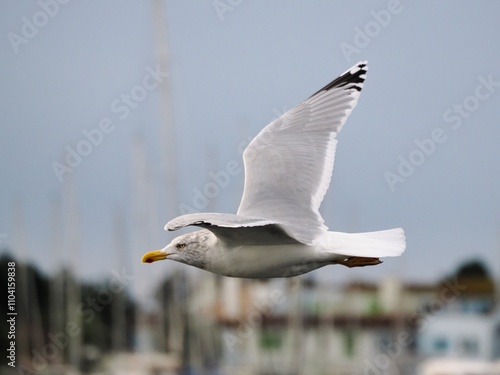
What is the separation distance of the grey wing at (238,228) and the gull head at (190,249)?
0.17m

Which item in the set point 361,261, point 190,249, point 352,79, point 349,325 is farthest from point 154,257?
point 349,325

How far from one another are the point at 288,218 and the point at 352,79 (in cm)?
170

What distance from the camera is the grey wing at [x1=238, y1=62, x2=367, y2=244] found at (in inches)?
372

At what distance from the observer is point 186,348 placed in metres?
27.6

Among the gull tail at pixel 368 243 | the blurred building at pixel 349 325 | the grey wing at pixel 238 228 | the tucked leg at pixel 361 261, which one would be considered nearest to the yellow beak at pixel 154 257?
the grey wing at pixel 238 228

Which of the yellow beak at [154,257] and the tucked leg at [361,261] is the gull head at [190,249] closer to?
the yellow beak at [154,257]

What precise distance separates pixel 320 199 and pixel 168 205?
11357mm

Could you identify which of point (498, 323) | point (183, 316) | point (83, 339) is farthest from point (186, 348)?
Answer: point (498, 323)

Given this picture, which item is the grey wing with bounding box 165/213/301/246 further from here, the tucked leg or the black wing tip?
the black wing tip

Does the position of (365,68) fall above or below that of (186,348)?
above

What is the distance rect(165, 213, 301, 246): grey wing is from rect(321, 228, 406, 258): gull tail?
0.88 feet

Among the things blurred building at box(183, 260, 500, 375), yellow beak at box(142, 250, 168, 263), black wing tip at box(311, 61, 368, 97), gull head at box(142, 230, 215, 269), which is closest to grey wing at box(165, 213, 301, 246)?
gull head at box(142, 230, 215, 269)

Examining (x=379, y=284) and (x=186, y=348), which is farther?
(x=379, y=284)

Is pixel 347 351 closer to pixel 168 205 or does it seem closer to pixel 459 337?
pixel 459 337
